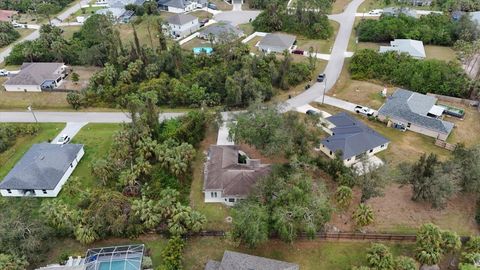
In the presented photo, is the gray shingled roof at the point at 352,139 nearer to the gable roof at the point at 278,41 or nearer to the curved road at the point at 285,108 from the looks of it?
the curved road at the point at 285,108

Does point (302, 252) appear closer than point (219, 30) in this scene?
Yes

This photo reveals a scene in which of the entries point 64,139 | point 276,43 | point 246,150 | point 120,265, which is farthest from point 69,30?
point 120,265

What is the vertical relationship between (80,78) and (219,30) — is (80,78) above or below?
below

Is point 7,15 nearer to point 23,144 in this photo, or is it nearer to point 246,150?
point 23,144

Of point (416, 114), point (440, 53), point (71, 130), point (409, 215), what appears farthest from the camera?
point (440, 53)

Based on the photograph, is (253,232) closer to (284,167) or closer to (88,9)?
(284,167)

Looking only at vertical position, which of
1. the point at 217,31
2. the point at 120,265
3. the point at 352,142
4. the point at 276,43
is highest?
the point at 217,31

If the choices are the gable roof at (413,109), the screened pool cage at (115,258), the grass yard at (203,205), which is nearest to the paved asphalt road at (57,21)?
the grass yard at (203,205)
